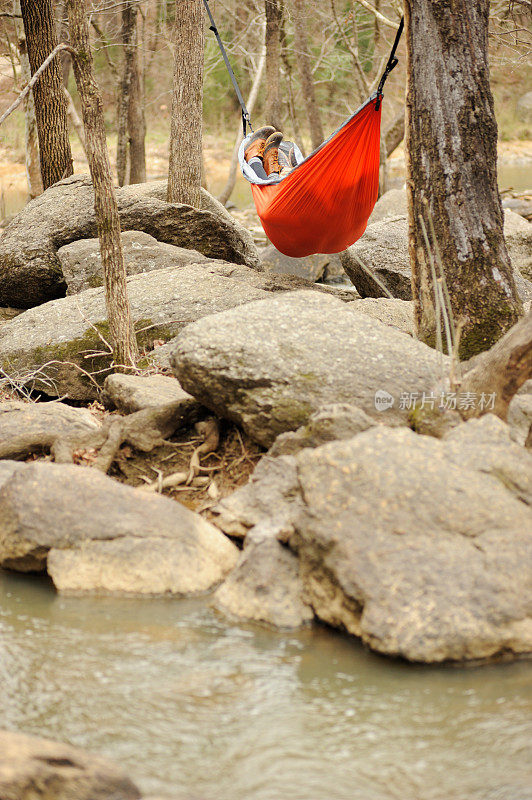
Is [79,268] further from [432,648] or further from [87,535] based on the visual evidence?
[432,648]

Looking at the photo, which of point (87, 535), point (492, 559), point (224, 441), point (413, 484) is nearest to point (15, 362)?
point (224, 441)

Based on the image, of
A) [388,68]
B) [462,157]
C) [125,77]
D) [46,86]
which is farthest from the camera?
[125,77]

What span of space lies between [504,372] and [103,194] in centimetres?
201

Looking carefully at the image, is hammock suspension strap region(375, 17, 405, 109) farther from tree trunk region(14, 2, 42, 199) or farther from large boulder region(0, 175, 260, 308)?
tree trunk region(14, 2, 42, 199)

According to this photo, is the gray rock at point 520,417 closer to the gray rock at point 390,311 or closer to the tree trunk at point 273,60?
the gray rock at point 390,311

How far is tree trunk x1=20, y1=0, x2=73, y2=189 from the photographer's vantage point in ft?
20.4

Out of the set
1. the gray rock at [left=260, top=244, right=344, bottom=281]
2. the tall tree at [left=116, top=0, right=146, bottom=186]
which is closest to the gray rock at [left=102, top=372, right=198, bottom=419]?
the gray rock at [left=260, top=244, right=344, bottom=281]

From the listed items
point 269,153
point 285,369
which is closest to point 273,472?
point 285,369

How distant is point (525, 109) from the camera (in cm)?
2120

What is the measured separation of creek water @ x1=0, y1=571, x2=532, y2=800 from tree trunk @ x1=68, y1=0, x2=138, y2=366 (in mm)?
1819

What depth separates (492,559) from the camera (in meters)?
2.22

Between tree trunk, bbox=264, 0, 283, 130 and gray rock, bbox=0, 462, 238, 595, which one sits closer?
gray rock, bbox=0, 462, 238, 595

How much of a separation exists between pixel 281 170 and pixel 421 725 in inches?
160

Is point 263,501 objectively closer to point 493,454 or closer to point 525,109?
point 493,454
